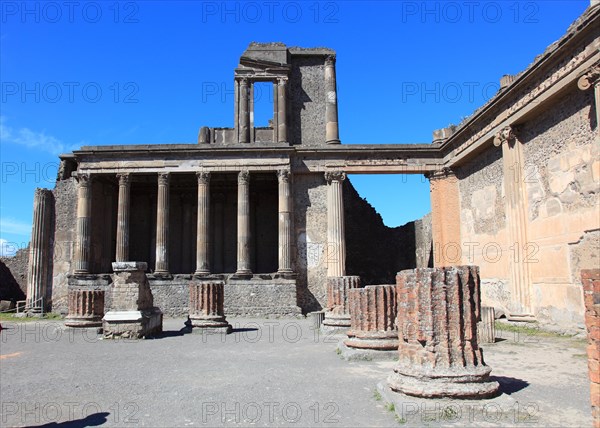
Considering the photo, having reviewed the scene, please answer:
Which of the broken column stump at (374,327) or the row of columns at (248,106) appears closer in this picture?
the broken column stump at (374,327)

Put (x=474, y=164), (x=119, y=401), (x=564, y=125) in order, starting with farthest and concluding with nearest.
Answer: (x=474, y=164) < (x=564, y=125) < (x=119, y=401)

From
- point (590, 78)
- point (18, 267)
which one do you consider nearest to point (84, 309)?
point (590, 78)

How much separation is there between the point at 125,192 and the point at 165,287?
14.8ft

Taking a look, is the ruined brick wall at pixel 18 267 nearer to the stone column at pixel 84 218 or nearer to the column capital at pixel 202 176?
the stone column at pixel 84 218

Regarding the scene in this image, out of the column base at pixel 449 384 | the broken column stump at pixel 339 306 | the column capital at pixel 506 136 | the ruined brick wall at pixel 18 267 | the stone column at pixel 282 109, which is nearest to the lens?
the column base at pixel 449 384

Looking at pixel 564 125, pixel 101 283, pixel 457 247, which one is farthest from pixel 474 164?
pixel 101 283

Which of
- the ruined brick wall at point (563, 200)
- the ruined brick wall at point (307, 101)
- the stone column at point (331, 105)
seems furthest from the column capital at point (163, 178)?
the ruined brick wall at point (563, 200)

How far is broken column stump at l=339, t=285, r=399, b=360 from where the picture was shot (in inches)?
336

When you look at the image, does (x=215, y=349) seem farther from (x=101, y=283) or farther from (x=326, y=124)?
(x=326, y=124)

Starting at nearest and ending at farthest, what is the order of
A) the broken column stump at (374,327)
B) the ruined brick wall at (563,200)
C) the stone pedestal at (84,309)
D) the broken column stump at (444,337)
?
the broken column stump at (444,337) → the broken column stump at (374,327) → the ruined brick wall at (563,200) → the stone pedestal at (84,309)

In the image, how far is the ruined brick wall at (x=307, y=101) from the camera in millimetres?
23922

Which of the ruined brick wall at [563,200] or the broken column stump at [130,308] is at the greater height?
the ruined brick wall at [563,200]

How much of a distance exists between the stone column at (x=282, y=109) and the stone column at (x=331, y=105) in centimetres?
203

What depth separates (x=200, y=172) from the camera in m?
20.7
